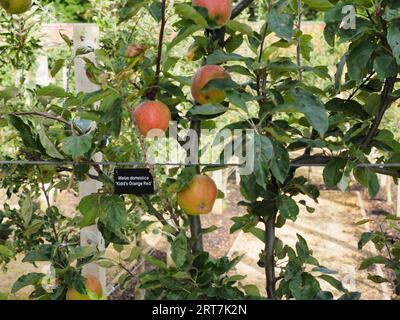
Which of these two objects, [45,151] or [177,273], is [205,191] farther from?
[45,151]

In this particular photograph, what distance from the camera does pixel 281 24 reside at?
3.07 ft

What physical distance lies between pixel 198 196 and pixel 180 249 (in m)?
0.10

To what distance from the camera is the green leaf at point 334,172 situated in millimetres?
1125

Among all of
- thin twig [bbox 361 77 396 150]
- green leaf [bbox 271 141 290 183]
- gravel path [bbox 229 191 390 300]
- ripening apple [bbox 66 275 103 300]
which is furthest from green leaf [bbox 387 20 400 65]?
gravel path [bbox 229 191 390 300]

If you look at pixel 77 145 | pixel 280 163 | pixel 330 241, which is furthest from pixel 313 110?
pixel 330 241

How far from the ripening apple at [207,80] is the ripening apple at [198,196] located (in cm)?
15

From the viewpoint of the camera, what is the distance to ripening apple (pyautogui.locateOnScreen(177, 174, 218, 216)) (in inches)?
43.8

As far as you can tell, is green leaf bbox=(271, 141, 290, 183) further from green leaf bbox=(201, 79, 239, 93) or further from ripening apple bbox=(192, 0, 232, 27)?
ripening apple bbox=(192, 0, 232, 27)

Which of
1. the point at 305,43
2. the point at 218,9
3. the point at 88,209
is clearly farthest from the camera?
the point at 305,43

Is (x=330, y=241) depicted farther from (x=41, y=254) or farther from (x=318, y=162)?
(x=41, y=254)

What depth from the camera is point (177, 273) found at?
1084mm

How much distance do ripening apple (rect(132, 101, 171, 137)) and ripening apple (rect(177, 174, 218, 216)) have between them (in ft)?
0.41

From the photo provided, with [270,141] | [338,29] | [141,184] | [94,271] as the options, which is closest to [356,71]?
[338,29]

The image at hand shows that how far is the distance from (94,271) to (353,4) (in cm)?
113
